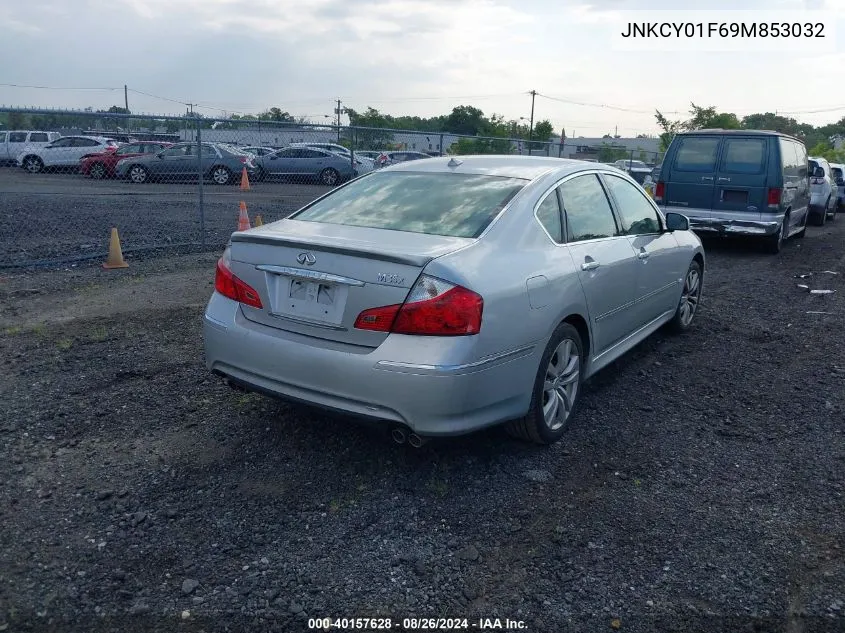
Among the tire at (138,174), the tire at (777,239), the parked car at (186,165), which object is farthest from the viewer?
the tire at (138,174)

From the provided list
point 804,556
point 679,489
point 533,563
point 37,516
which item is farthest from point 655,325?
point 37,516

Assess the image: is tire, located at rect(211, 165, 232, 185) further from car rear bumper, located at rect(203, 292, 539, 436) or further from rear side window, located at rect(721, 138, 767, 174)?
car rear bumper, located at rect(203, 292, 539, 436)

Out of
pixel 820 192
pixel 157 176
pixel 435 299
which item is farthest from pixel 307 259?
pixel 820 192

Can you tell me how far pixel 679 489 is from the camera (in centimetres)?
379

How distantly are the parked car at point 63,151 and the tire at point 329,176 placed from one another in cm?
737

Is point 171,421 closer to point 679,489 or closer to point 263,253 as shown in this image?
point 263,253

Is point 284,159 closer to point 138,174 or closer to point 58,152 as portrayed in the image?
point 138,174

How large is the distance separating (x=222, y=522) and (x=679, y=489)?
7.36ft

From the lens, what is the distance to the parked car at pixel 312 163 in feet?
68.3

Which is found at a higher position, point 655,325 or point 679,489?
point 655,325

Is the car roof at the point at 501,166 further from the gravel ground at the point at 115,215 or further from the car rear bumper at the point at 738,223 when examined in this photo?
the car rear bumper at the point at 738,223

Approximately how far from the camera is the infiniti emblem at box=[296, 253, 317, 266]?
3.65 m

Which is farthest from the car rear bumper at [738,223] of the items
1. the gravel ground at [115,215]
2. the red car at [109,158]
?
the red car at [109,158]

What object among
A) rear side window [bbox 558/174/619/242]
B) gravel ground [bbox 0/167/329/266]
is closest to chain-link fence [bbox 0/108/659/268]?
gravel ground [bbox 0/167/329/266]
